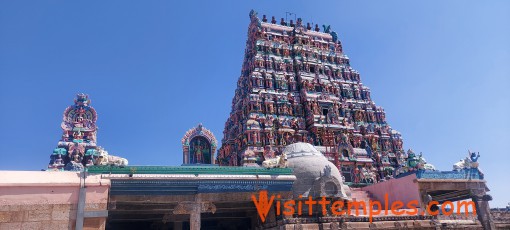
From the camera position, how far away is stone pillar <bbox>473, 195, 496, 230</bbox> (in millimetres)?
30047

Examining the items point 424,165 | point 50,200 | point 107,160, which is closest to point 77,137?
point 107,160

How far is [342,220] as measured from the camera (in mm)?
25281

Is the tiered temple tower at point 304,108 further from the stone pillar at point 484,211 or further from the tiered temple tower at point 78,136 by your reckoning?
the tiered temple tower at point 78,136

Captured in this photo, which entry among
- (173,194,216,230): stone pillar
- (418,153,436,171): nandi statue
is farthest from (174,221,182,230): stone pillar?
(418,153,436,171): nandi statue

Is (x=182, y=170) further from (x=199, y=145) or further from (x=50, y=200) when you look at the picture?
(x=199, y=145)

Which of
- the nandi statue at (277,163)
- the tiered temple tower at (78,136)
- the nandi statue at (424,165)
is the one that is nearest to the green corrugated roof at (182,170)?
the nandi statue at (277,163)

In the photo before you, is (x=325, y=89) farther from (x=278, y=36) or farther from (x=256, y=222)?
(x=256, y=222)

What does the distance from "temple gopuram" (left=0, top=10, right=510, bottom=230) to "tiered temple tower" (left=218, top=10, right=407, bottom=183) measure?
181mm

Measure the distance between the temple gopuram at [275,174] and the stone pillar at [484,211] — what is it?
0.29 ft

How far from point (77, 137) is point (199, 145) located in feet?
40.4

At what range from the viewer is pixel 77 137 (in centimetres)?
3578

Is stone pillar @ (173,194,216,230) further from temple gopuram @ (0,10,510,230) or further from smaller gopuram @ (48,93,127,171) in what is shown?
smaller gopuram @ (48,93,127,171)

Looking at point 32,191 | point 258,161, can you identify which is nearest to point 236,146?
point 258,161

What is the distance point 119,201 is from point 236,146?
29.6 meters
